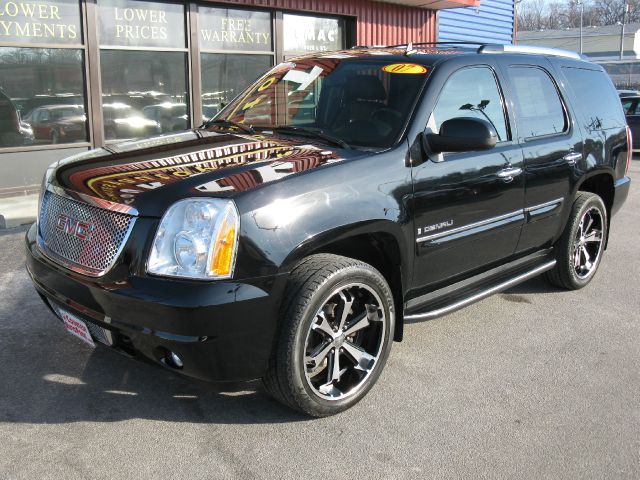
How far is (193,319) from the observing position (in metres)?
2.82

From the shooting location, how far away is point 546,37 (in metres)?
76.9

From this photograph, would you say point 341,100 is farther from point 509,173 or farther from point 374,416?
point 374,416

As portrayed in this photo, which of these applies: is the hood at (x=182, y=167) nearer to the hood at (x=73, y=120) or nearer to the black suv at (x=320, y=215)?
the black suv at (x=320, y=215)

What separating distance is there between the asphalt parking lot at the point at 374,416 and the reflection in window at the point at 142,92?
6.15m

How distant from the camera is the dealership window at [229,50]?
1111 centimetres

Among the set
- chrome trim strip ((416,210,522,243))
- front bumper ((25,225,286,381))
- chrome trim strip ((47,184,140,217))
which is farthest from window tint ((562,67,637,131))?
chrome trim strip ((47,184,140,217))

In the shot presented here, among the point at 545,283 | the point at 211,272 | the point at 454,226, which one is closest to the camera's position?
the point at 211,272

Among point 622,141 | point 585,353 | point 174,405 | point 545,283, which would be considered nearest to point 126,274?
point 174,405

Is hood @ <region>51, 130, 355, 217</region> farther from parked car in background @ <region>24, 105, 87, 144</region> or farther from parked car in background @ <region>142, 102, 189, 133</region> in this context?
parked car in background @ <region>142, 102, 189, 133</region>

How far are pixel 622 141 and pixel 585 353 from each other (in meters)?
2.31

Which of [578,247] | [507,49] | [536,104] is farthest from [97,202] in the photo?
[578,247]

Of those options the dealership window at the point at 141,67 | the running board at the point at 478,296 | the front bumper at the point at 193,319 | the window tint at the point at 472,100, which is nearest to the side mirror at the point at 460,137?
the window tint at the point at 472,100

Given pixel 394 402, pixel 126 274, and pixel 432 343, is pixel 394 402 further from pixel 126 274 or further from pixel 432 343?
pixel 126 274

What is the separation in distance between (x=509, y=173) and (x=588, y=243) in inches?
74.3
